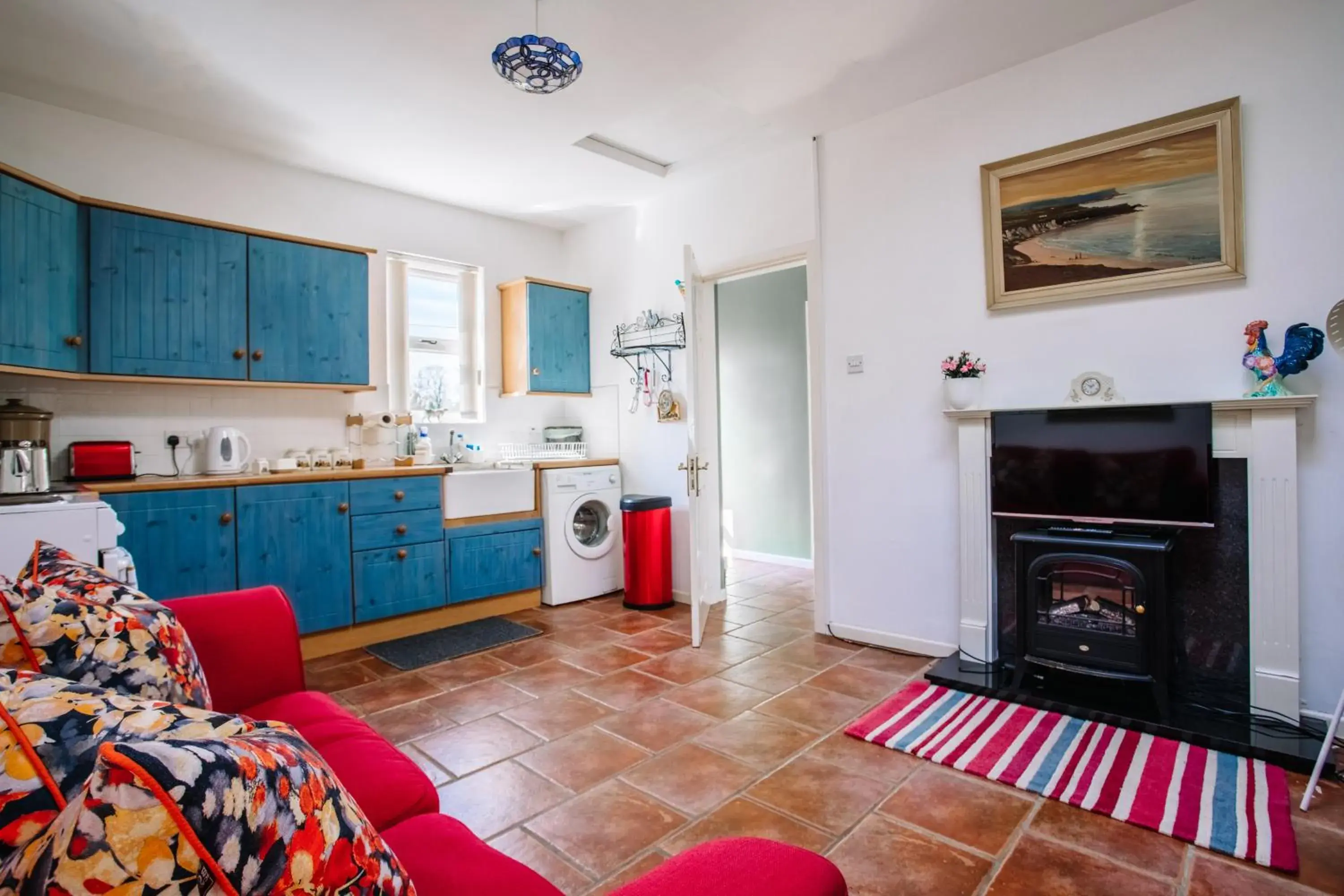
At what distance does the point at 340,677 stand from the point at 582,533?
1.99 meters

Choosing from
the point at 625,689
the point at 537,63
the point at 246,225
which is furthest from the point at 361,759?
the point at 246,225

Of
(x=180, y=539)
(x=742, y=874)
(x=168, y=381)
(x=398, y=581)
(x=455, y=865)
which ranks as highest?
(x=168, y=381)

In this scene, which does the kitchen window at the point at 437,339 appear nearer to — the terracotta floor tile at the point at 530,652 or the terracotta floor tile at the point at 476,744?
the terracotta floor tile at the point at 530,652

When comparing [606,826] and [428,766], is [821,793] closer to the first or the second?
[606,826]

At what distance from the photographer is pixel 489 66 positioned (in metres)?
2.98

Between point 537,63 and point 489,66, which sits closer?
point 537,63

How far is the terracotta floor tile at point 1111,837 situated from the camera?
5.77 feet

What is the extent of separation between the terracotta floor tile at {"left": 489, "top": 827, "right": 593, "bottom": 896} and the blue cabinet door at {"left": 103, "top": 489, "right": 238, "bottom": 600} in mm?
2217

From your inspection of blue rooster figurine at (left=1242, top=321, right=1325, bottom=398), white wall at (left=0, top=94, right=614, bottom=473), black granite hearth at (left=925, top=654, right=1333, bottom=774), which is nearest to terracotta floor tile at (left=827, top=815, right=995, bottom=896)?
black granite hearth at (left=925, top=654, right=1333, bottom=774)

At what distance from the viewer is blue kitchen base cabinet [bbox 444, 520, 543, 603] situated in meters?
4.14

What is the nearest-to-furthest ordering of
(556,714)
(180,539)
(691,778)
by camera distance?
1. (691,778)
2. (556,714)
3. (180,539)

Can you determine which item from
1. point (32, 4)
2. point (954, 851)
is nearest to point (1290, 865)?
point (954, 851)

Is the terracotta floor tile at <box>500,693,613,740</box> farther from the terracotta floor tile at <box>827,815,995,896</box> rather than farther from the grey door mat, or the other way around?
the terracotta floor tile at <box>827,815,995,896</box>

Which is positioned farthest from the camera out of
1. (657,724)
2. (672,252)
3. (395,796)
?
(672,252)
